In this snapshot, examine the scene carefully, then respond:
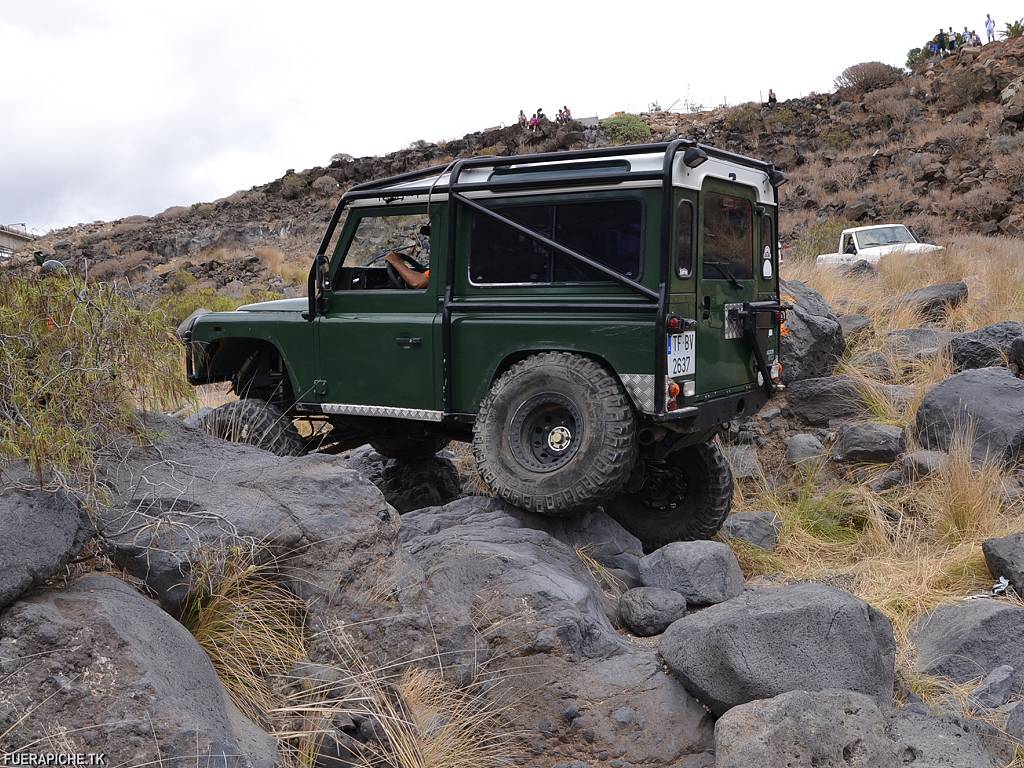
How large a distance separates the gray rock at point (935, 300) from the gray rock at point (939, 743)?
7.88m

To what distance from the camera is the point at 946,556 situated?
603cm

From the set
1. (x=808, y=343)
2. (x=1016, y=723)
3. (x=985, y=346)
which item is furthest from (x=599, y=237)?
(x=985, y=346)

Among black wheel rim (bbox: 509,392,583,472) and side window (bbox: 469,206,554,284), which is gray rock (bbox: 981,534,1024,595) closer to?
black wheel rim (bbox: 509,392,583,472)

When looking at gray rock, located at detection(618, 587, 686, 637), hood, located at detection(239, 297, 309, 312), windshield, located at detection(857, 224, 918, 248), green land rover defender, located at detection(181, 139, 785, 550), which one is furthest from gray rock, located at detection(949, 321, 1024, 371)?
windshield, located at detection(857, 224, 918, 248)

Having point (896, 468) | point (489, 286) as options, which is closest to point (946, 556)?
point (896, 468)

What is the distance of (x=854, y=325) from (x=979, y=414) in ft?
8.51

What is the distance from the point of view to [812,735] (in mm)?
3131

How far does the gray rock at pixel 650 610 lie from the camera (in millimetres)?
4953

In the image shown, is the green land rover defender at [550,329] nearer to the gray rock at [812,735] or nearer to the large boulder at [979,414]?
the large boulder at [979,414]

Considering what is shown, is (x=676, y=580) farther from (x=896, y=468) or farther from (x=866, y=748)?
(x=896, y=468)

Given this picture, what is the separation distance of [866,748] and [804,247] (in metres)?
16.1

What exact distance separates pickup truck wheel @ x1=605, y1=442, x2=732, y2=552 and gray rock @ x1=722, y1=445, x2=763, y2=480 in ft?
4.38

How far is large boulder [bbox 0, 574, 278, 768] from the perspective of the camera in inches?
113

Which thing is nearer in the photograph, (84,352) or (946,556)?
(84,352)
